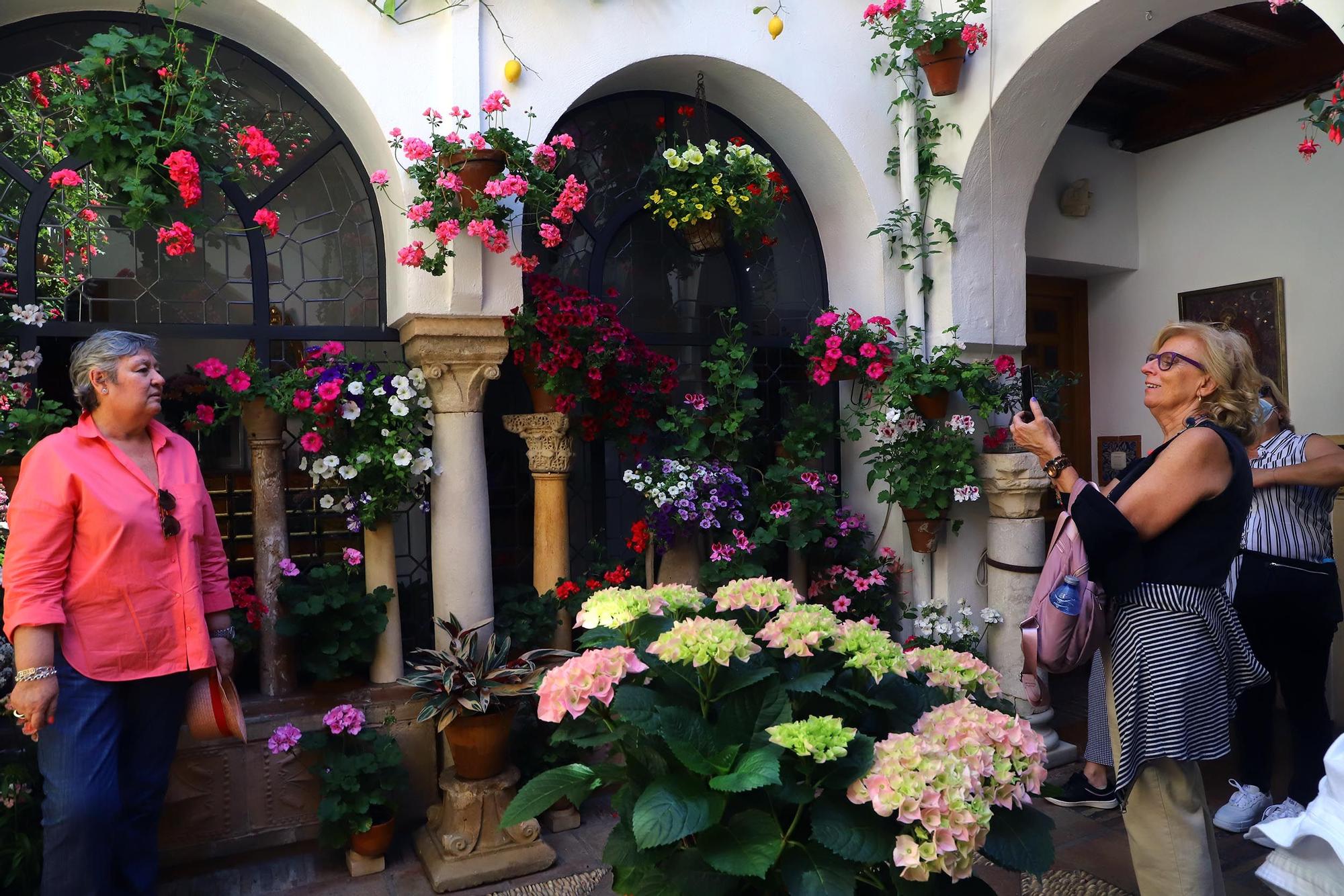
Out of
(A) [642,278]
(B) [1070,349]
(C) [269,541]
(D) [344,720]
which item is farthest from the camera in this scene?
(B) [1070,349]

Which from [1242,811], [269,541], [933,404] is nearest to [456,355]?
[269,541]

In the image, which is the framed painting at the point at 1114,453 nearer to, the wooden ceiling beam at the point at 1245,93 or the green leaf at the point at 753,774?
the wooden ceiling beam at the point at 1245,93

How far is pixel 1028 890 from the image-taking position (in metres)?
3.19

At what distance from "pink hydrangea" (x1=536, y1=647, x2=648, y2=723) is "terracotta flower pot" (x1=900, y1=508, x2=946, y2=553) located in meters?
3.29

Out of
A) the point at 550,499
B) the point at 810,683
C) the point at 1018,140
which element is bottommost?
the point at 810,683

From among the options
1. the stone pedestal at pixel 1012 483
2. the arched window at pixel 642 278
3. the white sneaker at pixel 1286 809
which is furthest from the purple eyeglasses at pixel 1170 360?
the arched window at pixel 642 278

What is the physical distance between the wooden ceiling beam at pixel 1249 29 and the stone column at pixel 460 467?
4.01 meters

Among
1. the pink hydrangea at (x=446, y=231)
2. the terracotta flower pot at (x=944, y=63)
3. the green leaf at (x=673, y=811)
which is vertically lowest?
the green leaf at (x=673, y=811)

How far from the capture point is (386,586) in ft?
12.3

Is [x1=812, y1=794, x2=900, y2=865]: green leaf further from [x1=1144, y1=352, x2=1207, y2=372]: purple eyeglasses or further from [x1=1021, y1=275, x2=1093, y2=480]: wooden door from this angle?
[x1=1021, y1=275, x2=1093, y2=480]: wooden door

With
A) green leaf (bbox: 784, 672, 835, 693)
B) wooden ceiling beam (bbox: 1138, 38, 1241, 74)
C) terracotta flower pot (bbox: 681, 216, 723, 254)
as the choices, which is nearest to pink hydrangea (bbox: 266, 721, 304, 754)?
green leaf (bbox: 784, 672, 835, 693)

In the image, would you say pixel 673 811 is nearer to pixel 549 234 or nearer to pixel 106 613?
pixel 106 613

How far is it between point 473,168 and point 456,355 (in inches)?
29.3

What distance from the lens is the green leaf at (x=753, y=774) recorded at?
1290 mm
